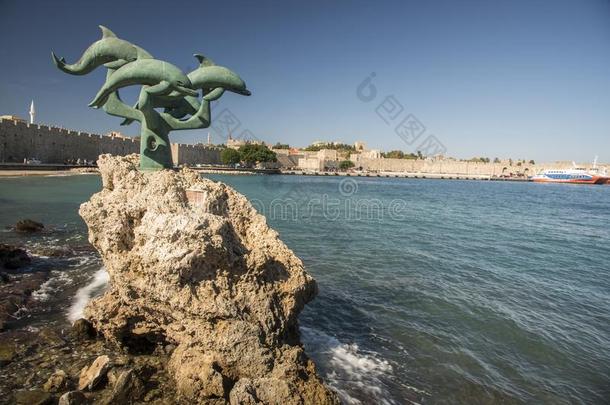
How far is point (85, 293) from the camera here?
7.78m

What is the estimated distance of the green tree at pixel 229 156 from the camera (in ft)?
242

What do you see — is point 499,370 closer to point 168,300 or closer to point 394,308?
point 394,308

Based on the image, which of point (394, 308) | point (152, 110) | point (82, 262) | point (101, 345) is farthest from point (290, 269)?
point (82, 262)

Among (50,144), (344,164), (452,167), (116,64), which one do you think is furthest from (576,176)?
(116,64)

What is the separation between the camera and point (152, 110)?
7.15 m

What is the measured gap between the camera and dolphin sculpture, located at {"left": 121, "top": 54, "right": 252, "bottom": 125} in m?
7.32

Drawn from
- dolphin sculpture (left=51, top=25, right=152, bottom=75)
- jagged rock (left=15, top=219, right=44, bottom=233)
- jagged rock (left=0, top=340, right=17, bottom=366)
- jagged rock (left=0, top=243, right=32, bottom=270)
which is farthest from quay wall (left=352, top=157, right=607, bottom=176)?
jagged rock (left=0, top=340, right=17, bottom=366)

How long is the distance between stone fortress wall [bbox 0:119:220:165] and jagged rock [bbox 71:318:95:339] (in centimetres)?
4026

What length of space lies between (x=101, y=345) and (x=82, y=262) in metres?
5.64

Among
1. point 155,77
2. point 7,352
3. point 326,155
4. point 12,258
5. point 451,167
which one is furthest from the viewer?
point 451,167

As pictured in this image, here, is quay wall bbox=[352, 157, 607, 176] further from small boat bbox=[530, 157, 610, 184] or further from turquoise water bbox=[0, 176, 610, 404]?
turquoise water bbox=[0, 176, 610, 404]

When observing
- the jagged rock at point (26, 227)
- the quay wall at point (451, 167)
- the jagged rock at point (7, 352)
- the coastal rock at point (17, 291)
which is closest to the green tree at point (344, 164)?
the quay wall at point (451, 167)

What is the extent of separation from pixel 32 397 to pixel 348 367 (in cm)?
420

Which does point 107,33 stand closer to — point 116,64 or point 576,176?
point 116,64
